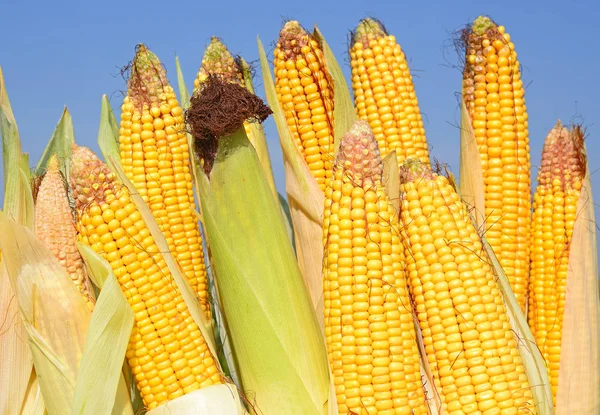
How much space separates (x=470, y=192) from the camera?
2898mm

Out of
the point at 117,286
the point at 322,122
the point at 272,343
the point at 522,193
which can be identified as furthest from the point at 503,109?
the point at 117,286

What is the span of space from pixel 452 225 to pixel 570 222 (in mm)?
812

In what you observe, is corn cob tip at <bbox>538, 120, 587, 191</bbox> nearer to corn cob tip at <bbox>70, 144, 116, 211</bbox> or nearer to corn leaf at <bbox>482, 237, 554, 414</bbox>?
corn leaf at <bbox>482, 237, 554, 414</bbox>

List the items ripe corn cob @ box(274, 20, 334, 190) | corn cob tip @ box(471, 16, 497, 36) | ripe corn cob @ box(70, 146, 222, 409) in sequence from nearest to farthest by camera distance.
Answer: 1. ripe corn cob @ box(70, 146, 222, 409)
2. ripe corn cob @ box(274, 20, 334, 190)
3. corn cob tip @ box(471, 16, 497, 36)

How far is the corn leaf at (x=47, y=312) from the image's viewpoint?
7.79 ft

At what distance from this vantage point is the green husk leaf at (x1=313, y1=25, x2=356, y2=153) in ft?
9.02

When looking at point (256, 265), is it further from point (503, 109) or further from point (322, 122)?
point (503, 109)

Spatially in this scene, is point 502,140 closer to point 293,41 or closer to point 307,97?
point 307,97

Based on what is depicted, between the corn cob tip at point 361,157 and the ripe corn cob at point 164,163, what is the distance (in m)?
0.86

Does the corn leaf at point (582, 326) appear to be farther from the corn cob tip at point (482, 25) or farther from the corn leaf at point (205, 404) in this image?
the corn leaf at point (205, 404)

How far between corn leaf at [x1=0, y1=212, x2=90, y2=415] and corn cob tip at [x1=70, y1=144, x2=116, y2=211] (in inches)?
8.9

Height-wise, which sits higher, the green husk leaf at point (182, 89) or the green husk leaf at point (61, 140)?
the green husk leaf at point (182, 89)

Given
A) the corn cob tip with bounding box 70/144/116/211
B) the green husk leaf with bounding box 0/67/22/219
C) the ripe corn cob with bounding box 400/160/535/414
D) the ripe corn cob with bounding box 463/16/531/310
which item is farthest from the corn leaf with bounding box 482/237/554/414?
the green husk leaf with bounding box 0/67/22/219

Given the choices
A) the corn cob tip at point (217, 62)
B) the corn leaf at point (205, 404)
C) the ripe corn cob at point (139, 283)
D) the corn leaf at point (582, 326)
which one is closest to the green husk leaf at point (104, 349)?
the ripe corn cob at point (139, 283)
